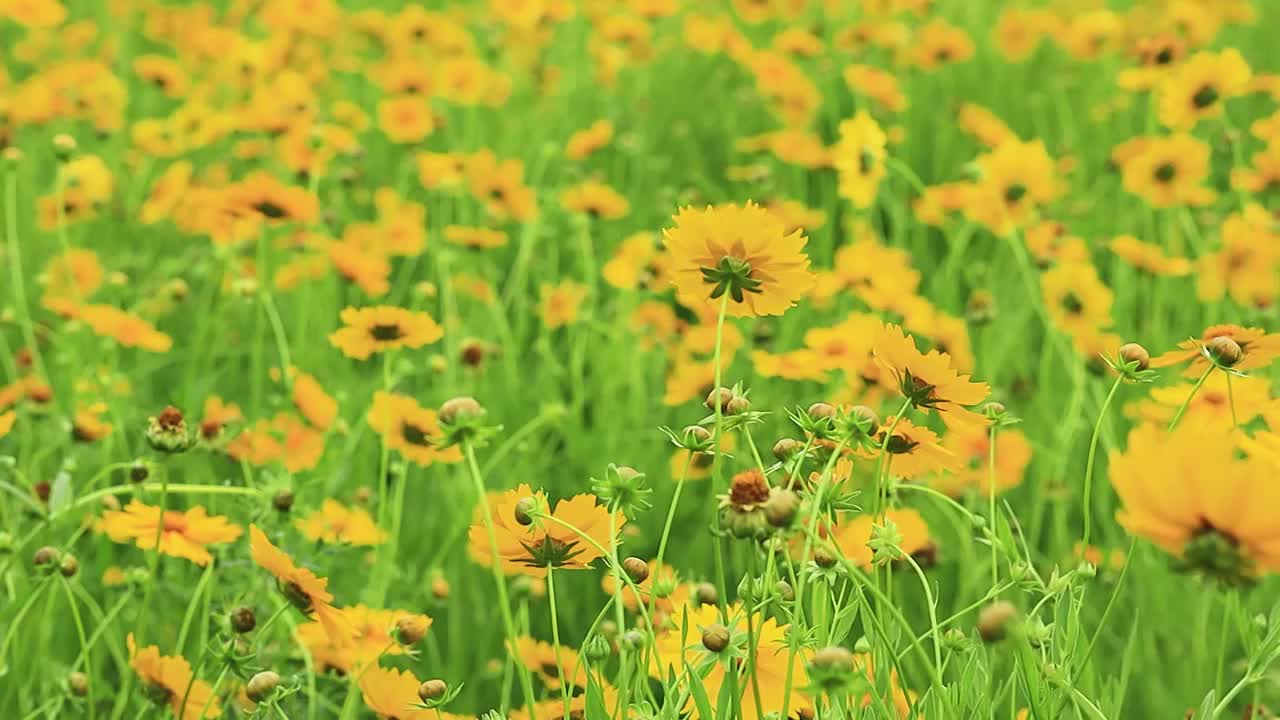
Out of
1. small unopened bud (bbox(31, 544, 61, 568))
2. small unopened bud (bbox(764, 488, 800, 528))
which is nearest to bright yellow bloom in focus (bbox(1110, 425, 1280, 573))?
small unopened bud (bbox(764, 488, 800, 528))

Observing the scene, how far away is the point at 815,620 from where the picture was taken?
0.74 metres

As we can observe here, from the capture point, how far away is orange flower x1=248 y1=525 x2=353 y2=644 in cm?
75

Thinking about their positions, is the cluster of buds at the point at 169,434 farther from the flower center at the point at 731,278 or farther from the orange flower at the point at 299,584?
the flower center at the point at 731,278

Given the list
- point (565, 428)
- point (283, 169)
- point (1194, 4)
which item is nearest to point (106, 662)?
point (565, 428)

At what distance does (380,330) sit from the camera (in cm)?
118

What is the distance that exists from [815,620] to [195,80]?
2.39m

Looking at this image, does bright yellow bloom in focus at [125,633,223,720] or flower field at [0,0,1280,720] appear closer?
flower field at [0,0,1280,720]

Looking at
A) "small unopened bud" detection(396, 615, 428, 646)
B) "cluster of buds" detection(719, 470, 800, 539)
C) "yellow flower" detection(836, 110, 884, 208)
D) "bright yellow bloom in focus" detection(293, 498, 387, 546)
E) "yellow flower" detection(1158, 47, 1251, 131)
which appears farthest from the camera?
"yellow flower" detection(1158, 47, 1251, 131)

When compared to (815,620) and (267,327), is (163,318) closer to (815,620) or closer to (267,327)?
(267,327)

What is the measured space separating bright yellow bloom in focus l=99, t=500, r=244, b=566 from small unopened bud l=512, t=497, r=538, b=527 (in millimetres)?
347

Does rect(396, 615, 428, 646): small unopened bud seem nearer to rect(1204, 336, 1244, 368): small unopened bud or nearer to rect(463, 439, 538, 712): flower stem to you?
rect(463, 439, 538, 712): flower stem

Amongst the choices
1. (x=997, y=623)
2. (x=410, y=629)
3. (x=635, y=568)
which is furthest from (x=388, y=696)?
(x=997, y=623)

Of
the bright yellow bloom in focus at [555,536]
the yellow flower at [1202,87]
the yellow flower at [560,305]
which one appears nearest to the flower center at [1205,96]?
the yellow flower at [1202,87]

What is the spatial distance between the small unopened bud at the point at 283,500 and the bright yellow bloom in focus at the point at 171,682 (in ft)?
0.48
